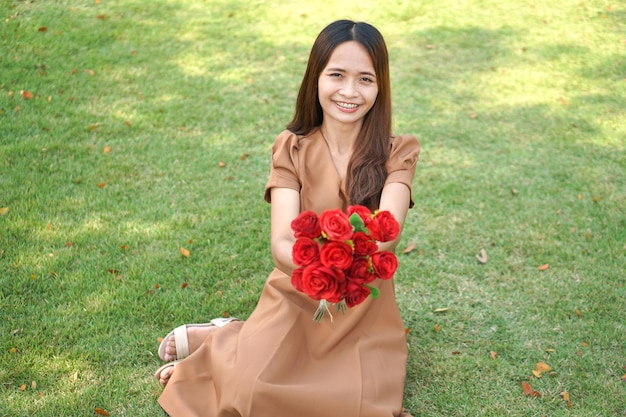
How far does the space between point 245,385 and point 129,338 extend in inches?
40.8

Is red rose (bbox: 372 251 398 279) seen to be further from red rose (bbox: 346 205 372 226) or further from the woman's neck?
the woman's neck

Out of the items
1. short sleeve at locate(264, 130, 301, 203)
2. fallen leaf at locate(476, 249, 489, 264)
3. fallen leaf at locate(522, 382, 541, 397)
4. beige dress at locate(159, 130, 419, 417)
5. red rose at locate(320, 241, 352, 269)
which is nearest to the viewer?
red rose at locate(320, 241, 352, 269)

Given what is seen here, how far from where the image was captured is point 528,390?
12.2 ft

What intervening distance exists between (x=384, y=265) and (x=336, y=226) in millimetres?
254

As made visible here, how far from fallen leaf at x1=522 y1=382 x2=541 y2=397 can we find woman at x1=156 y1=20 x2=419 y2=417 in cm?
72

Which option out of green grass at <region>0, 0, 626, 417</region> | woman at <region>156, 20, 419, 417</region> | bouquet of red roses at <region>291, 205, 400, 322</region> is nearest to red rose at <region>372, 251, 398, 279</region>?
bouquet of red roses at <region>291, 205, 400, 322</region>

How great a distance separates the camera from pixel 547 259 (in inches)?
193

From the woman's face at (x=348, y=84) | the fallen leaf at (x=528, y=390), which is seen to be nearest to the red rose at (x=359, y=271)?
the woman's face at (x=348, y=84)

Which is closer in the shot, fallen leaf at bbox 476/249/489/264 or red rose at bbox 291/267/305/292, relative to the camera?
red rose at bbox 291/267/305/292

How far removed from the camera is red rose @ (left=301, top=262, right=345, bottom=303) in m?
2.58

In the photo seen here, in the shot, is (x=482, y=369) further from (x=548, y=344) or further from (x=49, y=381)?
(x=49, y=381)

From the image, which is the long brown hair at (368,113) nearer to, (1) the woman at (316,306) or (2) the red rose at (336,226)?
(1) the woman at (316,306)

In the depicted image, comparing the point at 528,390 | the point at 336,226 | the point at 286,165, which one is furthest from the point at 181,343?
the point at 528,390

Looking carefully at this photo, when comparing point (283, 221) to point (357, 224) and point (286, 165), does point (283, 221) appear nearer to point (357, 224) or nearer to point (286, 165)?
point (286, 165)
